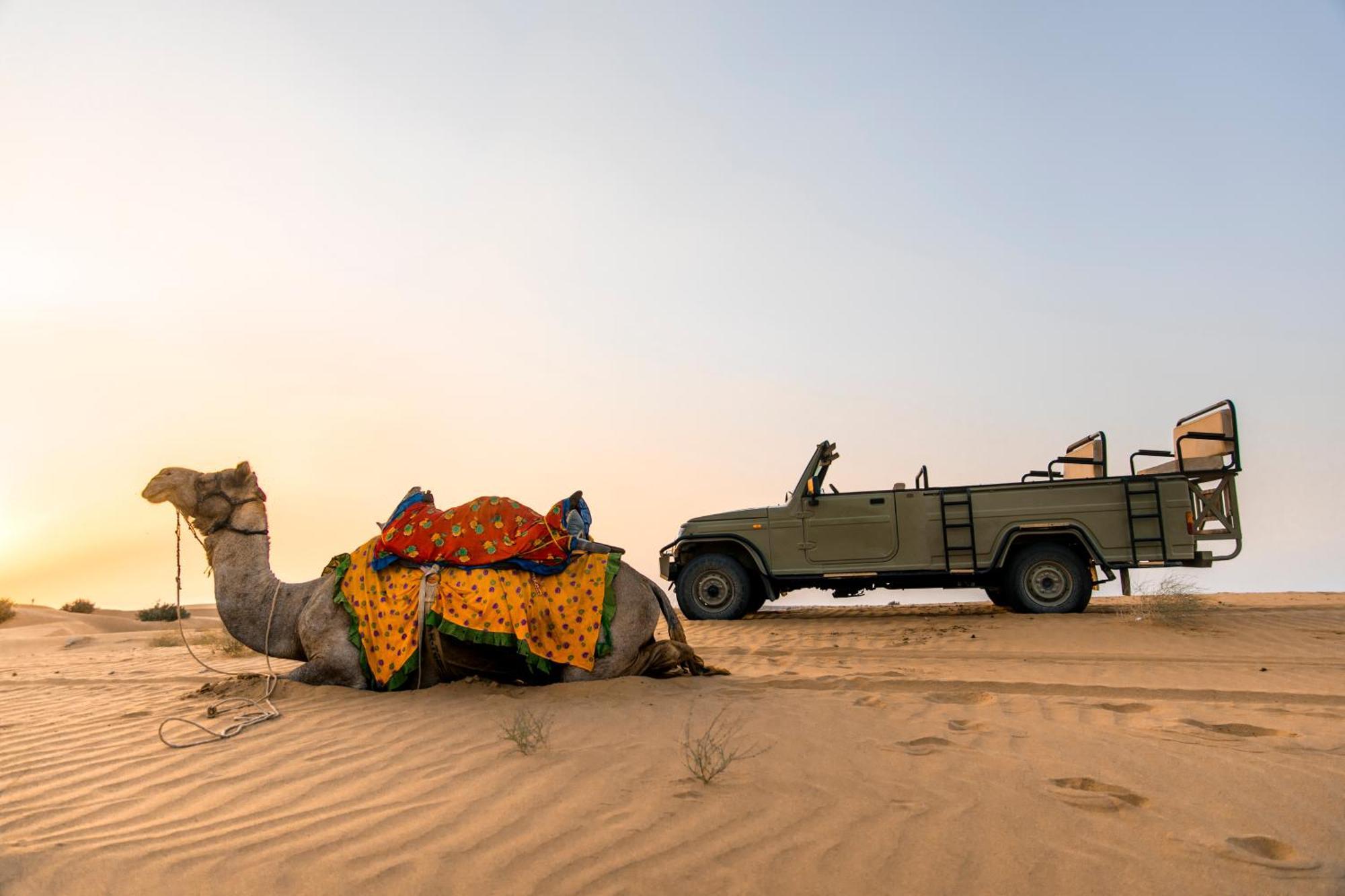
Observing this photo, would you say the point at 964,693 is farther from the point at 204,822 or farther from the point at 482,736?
the point at 204,822

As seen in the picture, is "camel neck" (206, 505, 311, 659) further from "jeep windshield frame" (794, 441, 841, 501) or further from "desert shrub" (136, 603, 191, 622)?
"desert shrub" (136, 603, 191, 622)

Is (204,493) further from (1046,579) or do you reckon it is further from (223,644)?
(1046,579)

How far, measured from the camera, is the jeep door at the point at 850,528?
12773mm

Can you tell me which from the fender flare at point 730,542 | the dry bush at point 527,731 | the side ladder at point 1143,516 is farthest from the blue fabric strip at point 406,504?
the side ladder at point 1143,516

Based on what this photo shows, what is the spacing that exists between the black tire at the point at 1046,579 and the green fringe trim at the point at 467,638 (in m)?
7.67

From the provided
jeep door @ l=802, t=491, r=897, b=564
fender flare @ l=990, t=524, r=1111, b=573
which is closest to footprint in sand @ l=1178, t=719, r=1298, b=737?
fender flare @ l=990, t=524, r=1111, b=573

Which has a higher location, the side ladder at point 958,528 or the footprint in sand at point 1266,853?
the side ladder at point 958,528

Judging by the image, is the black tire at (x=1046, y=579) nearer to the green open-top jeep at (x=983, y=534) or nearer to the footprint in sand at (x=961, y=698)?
the green open-top jeep at (x=983, y=534)

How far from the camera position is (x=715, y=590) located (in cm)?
1319

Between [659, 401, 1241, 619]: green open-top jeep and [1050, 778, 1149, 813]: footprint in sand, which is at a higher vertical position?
[659, 401, 1241, 619]: green open-top jeep

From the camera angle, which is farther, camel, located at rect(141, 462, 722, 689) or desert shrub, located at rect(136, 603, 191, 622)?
desert shrub, located at rect(136, 603, 191, 622)

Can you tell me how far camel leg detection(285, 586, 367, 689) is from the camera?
6.32 m

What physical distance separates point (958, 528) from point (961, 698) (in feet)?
21.5

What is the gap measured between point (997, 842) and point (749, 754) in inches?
55.1
